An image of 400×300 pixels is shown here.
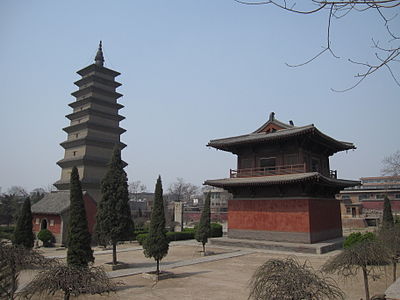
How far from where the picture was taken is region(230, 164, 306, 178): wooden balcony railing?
23.1m

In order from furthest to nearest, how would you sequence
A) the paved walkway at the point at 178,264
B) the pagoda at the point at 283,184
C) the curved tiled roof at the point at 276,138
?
the pagoda at the point at 283,184, the curved tiled roof at the point at 276,138, the paved walkway at the point at 178,264

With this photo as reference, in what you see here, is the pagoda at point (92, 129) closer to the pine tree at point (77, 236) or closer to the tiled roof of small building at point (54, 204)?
the tiled roof of small building at point (54, 204)

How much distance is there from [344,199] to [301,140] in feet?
125

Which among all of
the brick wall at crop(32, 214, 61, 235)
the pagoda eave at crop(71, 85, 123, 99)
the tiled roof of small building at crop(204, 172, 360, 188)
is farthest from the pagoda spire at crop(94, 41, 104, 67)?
the tiled roof of small building at crop(204, 172, 360, 188)

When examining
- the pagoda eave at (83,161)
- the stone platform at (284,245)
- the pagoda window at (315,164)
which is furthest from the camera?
the pagoda eave at (83,161)

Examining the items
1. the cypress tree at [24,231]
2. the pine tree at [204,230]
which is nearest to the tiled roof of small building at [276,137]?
the pine tree at [204,230]

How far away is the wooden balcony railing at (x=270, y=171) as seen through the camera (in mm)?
23061

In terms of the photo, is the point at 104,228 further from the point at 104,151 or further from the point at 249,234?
the point at 104,151

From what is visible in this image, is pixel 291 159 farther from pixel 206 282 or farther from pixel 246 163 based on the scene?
pixel 206 282

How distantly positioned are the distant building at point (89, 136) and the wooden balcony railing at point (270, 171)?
47.0ft

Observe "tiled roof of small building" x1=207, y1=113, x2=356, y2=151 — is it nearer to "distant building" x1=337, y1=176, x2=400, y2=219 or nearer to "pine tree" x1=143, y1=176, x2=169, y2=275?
"pine tree" x1=143, y1=176, x2=169, y2=275

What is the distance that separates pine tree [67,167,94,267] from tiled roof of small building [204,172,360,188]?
533 inches

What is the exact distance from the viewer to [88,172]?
33.5 meters

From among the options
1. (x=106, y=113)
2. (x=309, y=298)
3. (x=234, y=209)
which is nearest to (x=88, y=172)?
(x=106, y=113)
